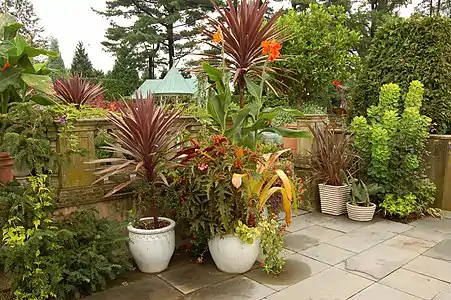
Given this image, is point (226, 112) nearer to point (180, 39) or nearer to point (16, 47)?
point (16, 47)

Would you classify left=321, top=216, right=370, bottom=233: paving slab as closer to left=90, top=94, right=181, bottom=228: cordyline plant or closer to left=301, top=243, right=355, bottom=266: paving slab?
left=301, top=243, right=355, bottom=266: paving slab

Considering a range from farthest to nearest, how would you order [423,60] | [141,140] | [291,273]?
[423,60] → [291,273] → [141,140]

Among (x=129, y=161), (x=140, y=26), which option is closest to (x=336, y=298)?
(x=129, y=161)

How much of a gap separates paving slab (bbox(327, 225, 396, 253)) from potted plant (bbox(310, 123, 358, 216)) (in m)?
0.54

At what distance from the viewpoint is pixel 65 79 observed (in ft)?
12.7

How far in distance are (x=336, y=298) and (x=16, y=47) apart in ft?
9.12

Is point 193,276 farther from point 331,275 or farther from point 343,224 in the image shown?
point 343,224

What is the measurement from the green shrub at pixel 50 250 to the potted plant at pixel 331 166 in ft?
8.64

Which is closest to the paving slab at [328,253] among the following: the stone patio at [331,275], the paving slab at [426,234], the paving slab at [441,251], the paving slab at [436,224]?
the stone patio at [331,275]

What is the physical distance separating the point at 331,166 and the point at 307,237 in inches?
42.6

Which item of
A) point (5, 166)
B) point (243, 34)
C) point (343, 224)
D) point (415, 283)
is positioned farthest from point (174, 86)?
point (415, 283)

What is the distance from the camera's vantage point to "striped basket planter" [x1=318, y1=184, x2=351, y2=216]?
4.36m

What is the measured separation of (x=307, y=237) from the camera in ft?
12.0

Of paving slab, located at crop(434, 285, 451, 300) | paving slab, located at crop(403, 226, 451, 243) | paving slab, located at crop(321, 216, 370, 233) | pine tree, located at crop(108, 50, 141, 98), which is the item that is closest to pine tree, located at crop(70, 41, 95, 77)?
pine tree, located at crop(108, 50, 141, 98)
